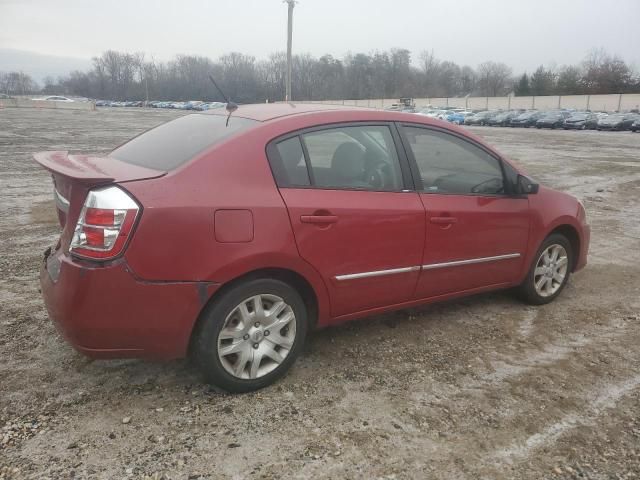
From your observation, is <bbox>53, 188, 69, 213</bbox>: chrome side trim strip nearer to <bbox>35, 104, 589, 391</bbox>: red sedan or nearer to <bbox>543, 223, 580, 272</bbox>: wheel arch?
<bbox>35, 104, 589, 391</bbox>: red sedan

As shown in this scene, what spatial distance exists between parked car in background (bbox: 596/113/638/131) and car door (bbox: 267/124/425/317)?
44.6m

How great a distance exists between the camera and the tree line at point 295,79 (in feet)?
365

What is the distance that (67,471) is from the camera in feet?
8.01

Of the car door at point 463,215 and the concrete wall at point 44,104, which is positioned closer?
the car door at point 463,215

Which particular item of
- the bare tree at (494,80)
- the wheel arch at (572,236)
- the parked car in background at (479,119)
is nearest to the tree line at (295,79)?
the bare tree at (494,80)

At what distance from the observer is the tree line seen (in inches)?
4382

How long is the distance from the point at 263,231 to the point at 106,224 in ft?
2.65

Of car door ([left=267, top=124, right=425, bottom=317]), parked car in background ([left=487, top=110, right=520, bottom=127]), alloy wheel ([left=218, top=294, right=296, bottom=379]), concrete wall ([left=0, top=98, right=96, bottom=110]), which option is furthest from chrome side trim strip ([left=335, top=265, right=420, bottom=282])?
concrete wall ([left=0, top=98, right=96, bottom=110])

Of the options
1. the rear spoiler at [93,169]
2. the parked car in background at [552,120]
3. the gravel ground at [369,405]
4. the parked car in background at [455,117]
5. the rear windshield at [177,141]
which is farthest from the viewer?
the parked car in background at [455,117]

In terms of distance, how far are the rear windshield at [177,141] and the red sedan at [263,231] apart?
0.6 inches

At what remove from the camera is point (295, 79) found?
4614 inches

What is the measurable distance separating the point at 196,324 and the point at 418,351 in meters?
1.62

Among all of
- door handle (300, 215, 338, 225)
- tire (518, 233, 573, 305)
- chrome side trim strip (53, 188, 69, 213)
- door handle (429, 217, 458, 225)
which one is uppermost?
chrome side trim strip (53, 188, 69, 213)

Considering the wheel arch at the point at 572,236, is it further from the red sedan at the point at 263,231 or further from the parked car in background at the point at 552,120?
the parked car in background at the point at 552,120
